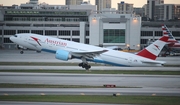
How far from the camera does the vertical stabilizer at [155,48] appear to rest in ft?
188

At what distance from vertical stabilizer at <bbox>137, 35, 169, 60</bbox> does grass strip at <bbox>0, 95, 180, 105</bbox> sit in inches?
813

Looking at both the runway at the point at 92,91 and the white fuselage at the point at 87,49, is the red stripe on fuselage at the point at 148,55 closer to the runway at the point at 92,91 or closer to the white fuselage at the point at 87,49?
the white fuselage at the point at 87,49

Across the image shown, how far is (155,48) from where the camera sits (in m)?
58.1

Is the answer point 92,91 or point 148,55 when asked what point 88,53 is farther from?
point 92,91

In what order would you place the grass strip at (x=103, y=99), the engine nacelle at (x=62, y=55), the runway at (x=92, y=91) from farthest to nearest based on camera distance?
the engine nacelle at (x=62, y=55) < the runway at (x=92, y=91) < the grass strip at (x=103, y=99)

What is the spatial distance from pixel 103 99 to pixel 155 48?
2369 cm

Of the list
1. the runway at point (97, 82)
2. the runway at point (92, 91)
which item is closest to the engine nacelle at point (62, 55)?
the runway at point (97, 82)

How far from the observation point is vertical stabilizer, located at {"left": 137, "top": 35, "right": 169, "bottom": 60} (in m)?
57.3

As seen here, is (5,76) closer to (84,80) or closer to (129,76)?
(84,80)

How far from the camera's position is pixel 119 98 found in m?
36.4

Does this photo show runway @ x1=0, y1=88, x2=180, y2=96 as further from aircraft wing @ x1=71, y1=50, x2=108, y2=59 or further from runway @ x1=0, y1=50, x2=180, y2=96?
aircraft wing @ x1=71, y1=50, x2=108, y2=59

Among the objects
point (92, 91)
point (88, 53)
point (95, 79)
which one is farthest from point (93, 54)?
point (92, 91)

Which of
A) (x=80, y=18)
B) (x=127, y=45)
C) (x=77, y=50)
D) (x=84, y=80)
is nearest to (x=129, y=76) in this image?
(x=84, y=80)

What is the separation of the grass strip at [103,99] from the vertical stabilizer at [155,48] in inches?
813
